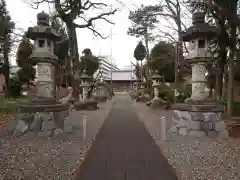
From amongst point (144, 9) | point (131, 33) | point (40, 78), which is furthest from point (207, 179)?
point (131, 33)

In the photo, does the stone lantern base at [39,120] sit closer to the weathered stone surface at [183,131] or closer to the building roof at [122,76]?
the weathered stone surface at [183,131]

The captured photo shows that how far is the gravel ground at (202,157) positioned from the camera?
206 inches

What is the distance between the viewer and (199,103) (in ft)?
32.4

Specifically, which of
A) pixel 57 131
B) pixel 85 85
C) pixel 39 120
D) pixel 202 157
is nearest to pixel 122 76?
pixel 85 85

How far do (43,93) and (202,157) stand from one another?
6.11m

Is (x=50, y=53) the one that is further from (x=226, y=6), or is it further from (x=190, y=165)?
(x=226, y=6)

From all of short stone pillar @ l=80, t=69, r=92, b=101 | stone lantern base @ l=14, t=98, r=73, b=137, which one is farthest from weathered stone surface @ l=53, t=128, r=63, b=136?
short stone pillar @ l=80, t=69, r=92, b=101

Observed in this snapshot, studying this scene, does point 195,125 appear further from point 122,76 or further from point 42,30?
point 122,76

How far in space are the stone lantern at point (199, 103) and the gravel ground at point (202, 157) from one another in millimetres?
558

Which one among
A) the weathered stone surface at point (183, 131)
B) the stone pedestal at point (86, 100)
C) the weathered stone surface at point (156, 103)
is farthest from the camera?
the weathered stone surface at point (156, 103)

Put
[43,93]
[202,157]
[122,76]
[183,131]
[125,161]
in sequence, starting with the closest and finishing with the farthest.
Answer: [125,161], [202,157], [183,131], [43,93], [122,76]

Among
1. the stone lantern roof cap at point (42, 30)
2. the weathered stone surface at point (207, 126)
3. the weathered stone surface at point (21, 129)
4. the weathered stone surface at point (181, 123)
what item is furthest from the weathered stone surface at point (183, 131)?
the stone lantern roof cap at point (42, 30)

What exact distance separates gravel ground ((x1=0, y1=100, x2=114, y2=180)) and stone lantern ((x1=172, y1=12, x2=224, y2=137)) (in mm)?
3154

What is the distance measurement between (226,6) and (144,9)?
11.3 meters
